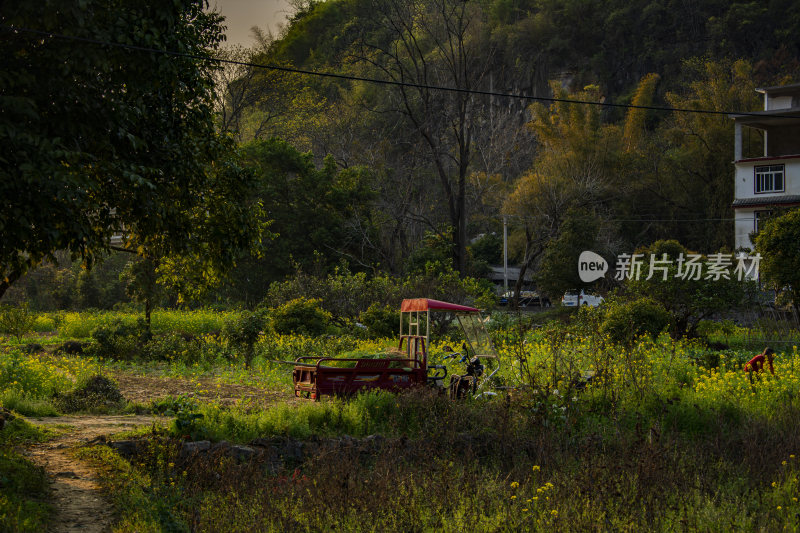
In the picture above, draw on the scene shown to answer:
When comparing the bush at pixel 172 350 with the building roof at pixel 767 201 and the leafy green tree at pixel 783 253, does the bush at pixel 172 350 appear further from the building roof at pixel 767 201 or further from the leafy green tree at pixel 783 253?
the building roof at pixel 767 201

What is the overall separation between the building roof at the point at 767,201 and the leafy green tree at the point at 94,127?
40448 millimetres

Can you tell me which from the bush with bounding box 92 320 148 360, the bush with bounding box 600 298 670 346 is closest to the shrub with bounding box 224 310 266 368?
the bush with bounding box 92 320 148 360

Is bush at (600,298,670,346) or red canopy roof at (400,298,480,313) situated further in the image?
bush at (600,298,670,346)

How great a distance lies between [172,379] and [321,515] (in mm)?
11082

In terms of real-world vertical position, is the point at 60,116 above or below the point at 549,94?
below

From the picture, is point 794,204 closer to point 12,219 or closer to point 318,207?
point 318,207

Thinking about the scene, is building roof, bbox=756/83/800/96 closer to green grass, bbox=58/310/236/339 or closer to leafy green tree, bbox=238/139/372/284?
leafy green tree, bbox=238/139/372/284

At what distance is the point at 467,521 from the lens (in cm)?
690

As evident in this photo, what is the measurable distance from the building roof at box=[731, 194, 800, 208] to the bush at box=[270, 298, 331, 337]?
30820 mm

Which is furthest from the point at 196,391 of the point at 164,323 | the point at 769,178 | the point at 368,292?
the point at 769,178

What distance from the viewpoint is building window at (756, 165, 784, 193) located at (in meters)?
44.1

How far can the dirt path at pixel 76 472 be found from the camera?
7652 millimetres

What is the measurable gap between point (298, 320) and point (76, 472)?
13861mm

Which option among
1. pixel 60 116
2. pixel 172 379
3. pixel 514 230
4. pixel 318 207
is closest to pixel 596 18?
pixel 514 230
